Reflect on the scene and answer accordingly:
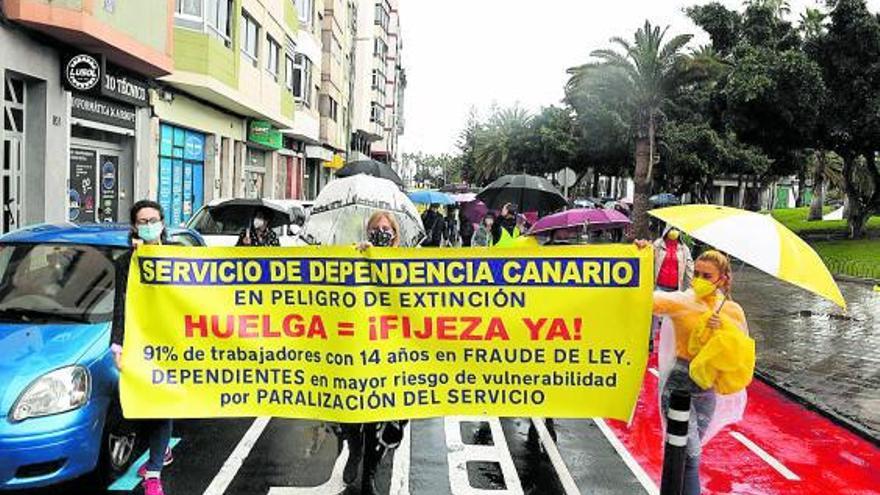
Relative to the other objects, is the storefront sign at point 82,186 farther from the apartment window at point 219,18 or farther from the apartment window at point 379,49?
the apartment window at point 379,49

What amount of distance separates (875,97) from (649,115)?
32.5 feet

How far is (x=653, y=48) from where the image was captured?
34.2 metres

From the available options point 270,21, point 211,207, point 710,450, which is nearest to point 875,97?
point 270,21

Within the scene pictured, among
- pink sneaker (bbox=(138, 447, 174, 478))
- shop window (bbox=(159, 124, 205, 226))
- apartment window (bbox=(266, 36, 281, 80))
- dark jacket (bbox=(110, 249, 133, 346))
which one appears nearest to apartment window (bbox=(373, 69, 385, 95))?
apartment window (bbox=(266, 36, 281, 80))

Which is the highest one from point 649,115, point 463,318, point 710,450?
point 649,115

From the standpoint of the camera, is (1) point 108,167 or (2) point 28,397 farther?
(1) point 108,167

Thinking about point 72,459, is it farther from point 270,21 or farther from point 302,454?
point 270,21

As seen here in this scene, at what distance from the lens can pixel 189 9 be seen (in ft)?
64.0

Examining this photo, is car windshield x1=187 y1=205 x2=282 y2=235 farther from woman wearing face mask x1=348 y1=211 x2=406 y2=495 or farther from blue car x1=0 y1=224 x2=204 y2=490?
woman wearing face mask x1=348 y1=211 x2=406 y2=495

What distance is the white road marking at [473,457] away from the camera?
560 cm

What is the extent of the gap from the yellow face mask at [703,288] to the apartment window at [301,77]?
97.8ft

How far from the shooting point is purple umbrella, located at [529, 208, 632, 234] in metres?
7.93

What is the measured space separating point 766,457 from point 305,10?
31129mm

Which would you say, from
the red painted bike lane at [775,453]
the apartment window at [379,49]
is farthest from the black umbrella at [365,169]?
the apartment window at [379,49]
